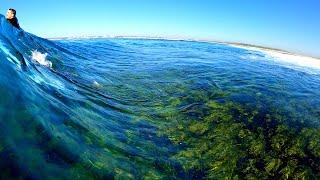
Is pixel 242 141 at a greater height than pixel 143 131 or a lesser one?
lesser

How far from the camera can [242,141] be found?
30.2ft

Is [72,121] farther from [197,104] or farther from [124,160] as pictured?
[197,104]

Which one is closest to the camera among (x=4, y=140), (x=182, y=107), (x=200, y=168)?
(x=4, y=140)

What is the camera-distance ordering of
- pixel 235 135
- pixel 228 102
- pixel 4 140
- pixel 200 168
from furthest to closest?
pixel 228 102
pixel 235 135
pixel 200 168
pixel 4 140

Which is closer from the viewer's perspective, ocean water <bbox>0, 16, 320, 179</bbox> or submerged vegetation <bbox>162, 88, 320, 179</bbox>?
ocean water <bbox>0, 16, 320, 179</bbox>

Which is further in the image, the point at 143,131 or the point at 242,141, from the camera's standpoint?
the point at 242,141

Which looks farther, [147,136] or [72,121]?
[147,136]

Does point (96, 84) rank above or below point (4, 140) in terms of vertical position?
below

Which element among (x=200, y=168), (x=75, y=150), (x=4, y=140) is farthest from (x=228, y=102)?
(x=4, y=140)

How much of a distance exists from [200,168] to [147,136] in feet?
5.75

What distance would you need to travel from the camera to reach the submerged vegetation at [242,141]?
7750 millimetres

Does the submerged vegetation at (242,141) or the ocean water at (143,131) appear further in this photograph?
the submerged vegetation at (242,141)

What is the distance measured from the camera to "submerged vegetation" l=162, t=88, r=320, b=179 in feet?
25.4

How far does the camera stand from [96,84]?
1343 cm
